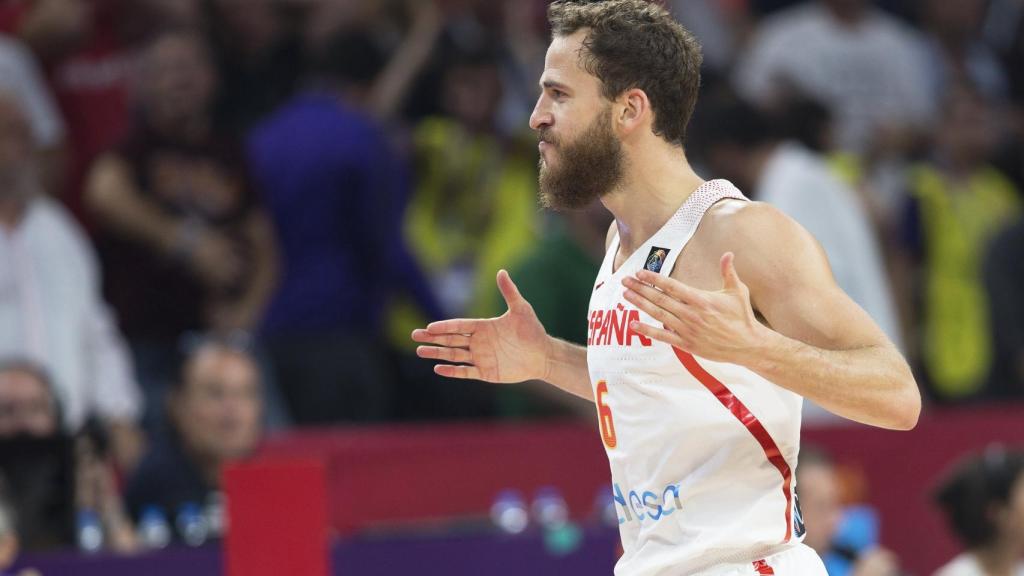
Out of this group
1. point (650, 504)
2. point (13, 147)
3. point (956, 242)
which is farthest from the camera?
point (956, 242)

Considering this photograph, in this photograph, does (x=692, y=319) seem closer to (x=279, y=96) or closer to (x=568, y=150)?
(x=568, y=150)

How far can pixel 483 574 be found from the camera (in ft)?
21.9

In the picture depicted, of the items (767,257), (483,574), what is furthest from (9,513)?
(767,257)

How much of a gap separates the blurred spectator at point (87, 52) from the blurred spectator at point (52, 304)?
35.4 inches

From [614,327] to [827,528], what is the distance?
3064 millimetres

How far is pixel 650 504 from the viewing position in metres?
4.04

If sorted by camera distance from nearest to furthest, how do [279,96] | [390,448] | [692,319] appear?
[692,319] → [390,448] → [279,96]

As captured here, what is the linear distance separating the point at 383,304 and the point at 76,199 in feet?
5.64

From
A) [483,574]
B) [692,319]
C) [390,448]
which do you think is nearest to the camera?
[692,319]

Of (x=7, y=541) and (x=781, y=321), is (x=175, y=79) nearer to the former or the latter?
(x=7, y=541)

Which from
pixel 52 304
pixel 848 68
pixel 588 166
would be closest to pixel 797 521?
pixel 588 166

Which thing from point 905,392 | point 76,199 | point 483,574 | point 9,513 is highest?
point 905,392

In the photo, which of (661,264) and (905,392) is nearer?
(905,392)

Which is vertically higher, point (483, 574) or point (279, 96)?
point (279, 96)
